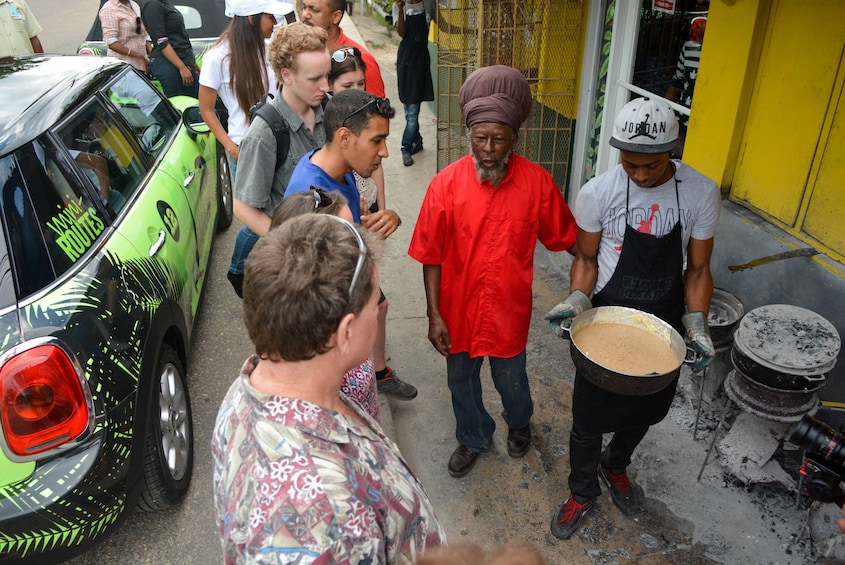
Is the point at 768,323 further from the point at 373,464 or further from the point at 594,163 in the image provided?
the point at 594,163

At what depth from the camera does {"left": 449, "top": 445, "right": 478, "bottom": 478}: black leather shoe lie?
317 cm

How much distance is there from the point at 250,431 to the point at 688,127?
3399 mm

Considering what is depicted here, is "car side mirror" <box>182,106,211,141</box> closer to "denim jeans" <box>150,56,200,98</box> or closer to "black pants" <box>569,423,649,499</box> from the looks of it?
"denim jeans" <box>150,56,200,98</box>

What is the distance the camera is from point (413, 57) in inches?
267

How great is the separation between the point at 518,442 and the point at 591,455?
0.59 meters

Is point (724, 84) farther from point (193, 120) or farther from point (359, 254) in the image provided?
point (193, 120)

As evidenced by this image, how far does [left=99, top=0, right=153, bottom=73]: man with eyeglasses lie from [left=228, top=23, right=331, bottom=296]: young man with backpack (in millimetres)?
4161

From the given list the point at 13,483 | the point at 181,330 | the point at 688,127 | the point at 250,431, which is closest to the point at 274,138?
the point at 181,330

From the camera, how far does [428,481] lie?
126 inches

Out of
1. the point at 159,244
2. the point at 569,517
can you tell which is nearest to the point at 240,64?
the point at 159,244

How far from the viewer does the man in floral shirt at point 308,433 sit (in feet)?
3.63

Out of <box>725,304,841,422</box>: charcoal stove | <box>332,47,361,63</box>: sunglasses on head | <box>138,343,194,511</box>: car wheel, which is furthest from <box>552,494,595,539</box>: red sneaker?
<box>332,47,361,63</box>: sunglasses on head

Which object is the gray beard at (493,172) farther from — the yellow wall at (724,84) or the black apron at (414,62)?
the black apron at (414,62)

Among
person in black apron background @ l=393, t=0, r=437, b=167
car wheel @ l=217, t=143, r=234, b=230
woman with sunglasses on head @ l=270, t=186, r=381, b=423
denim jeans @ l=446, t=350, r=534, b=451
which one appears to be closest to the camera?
woman with sunglasses on head @ l=270, t=186, r=381, b=423
